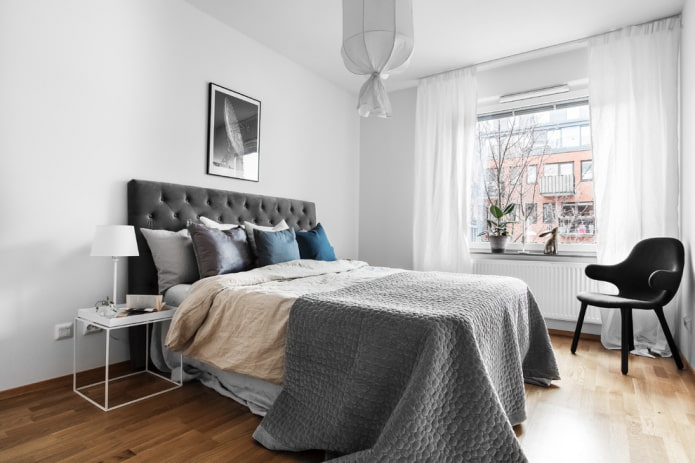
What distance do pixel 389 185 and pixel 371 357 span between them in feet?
11.1

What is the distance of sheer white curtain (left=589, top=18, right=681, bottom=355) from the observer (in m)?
3.11

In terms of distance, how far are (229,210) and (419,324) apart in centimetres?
217

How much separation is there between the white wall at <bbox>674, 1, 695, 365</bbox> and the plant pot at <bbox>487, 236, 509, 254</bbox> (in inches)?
54.0

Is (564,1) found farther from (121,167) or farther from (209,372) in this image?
(209,372)

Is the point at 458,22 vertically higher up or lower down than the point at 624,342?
higher up

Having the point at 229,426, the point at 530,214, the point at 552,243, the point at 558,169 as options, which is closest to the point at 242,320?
the point at 229,426

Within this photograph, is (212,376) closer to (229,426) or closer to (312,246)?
(229,426)

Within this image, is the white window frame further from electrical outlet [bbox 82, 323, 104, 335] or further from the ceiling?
electrical outlet [bbox 82, 323, 104, 335]

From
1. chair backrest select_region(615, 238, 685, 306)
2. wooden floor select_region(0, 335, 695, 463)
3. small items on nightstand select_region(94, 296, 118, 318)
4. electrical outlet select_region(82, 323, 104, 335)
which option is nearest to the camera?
wooden floor select_region(0, 335, 695, 463)

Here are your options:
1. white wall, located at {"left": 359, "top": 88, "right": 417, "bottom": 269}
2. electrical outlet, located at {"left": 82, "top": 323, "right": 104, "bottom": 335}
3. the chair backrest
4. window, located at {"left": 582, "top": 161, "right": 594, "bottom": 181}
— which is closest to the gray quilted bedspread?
electrical outlet, located at {"left": 82, "top": 323, "right": 104, "bottom": 335}

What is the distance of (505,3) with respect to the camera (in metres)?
2.95

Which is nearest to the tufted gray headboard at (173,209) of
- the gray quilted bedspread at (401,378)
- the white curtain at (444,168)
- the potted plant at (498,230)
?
the gray quilted bedspread at (401,378)

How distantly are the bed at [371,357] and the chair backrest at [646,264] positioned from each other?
3.98 feet

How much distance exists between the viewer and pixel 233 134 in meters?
3.30
